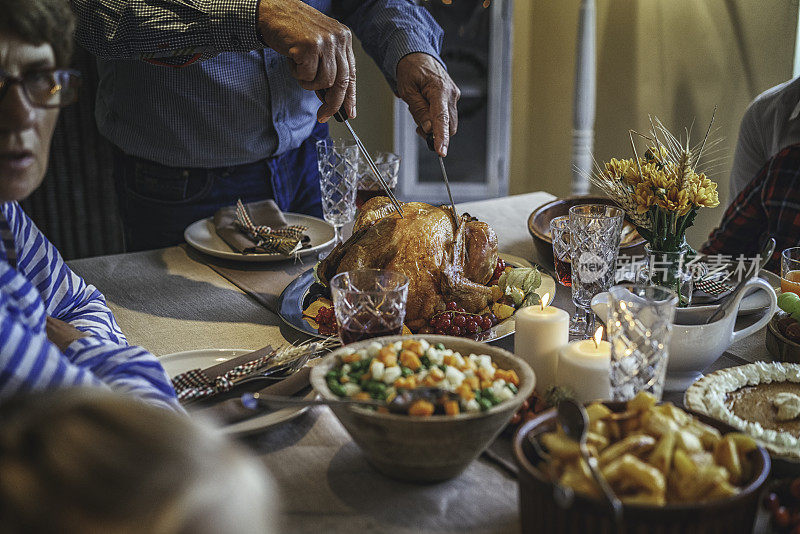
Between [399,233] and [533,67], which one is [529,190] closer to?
[533,67]

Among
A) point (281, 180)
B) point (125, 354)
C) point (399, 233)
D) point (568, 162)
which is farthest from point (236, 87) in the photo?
point (568, 162)

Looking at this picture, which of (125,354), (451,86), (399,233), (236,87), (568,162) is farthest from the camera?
(568,162)

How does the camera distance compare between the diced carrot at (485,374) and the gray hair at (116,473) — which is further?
the diced carrot at (485,374)

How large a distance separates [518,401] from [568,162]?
12.1 feet

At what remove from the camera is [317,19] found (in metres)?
1.50

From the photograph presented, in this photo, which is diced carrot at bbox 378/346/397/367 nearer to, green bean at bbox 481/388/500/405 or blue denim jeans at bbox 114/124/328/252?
green bean at bbox 481/388/500/405

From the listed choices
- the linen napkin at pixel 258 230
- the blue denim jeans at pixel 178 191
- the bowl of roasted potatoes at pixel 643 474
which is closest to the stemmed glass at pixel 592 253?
the bowl of roasted potatoes at pixel 643 474

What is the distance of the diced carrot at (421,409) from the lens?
33.7 inches

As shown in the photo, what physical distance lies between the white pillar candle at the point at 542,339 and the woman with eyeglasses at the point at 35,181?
54cm

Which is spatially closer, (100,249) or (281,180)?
(281,180)

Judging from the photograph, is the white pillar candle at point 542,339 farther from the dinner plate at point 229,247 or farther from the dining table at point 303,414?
the dinner plate at point 229,247

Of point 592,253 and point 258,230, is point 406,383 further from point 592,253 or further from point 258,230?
point 258,230

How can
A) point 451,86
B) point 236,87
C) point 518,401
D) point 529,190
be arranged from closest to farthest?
point 518,401
point 451,86
point 236,87
point 529,190

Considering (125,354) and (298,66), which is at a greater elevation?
(298,66)
